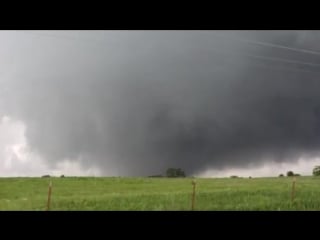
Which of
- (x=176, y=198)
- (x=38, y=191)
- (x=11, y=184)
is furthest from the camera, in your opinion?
(x=11, y=184)

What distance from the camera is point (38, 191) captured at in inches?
1459

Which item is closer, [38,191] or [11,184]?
[38,191]
